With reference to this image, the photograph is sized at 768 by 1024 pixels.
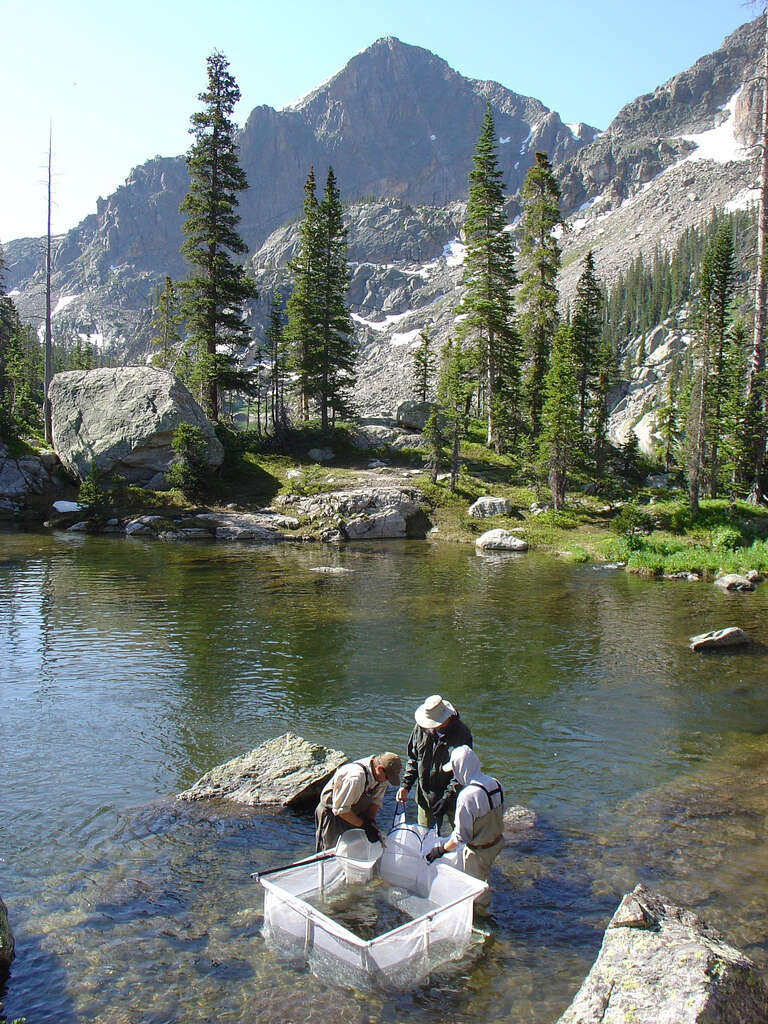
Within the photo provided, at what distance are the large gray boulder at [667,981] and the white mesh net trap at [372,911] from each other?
153 cm

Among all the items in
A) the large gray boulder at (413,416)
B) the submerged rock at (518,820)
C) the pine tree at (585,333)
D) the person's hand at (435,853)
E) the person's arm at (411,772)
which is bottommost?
the submerged rock at (518,820)

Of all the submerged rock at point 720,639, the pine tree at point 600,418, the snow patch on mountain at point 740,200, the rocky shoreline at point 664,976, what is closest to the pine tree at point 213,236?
the pine tree at point 600,418

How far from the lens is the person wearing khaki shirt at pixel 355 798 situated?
761 cm

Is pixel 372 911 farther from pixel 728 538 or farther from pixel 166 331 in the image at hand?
pixel 166 331

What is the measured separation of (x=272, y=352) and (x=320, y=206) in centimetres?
1669

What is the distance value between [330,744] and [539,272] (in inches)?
1901

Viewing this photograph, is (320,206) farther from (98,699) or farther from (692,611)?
(98,699)

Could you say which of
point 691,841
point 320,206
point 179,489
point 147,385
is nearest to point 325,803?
point 691,841

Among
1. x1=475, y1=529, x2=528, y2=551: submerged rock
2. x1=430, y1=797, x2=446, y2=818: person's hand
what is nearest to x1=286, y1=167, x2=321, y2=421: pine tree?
x1=475, y1=529, x2=528, y2=551: submerged rock

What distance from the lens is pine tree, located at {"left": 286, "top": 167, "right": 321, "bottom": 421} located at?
172 feet

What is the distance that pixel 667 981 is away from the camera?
5117 mm

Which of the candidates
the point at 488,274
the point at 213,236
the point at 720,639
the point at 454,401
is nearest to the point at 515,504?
the point at 454,401

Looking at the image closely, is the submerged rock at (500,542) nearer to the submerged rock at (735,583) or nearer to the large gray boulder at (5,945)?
the submerged rock at (735,583)

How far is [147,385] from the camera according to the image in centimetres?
4288
